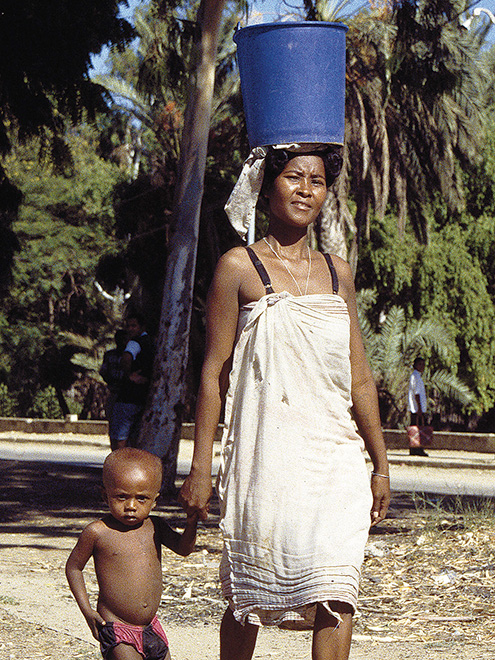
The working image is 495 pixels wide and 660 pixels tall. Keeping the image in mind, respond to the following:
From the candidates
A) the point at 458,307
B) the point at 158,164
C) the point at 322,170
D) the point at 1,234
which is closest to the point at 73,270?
the point at 158,164

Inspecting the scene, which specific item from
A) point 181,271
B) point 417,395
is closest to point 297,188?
point 181,271

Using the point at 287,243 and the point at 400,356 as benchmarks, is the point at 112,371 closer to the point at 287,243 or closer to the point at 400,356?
the point at 287,243

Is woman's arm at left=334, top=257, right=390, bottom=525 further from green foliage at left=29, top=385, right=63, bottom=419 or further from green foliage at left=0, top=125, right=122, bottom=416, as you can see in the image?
green foliage at left=29, top=385, right=63, bottom=419

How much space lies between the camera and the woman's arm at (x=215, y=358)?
3.42 m

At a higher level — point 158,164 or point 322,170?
point 158,164

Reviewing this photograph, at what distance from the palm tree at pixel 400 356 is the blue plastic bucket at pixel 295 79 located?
19859 millimetres

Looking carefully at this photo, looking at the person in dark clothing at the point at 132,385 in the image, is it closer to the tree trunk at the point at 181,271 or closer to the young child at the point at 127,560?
the tree trunk at the point at 181,271

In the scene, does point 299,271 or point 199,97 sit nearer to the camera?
point 299,271

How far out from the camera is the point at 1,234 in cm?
1152

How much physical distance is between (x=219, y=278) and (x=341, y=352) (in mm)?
497

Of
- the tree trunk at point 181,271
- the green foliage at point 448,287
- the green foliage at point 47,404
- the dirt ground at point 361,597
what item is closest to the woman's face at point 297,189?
the dirt ground at point 361,597

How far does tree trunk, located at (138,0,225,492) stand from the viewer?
10.5 meters

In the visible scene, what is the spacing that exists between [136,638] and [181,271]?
7.43 metres

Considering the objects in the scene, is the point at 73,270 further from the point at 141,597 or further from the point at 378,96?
the point at 141,597
